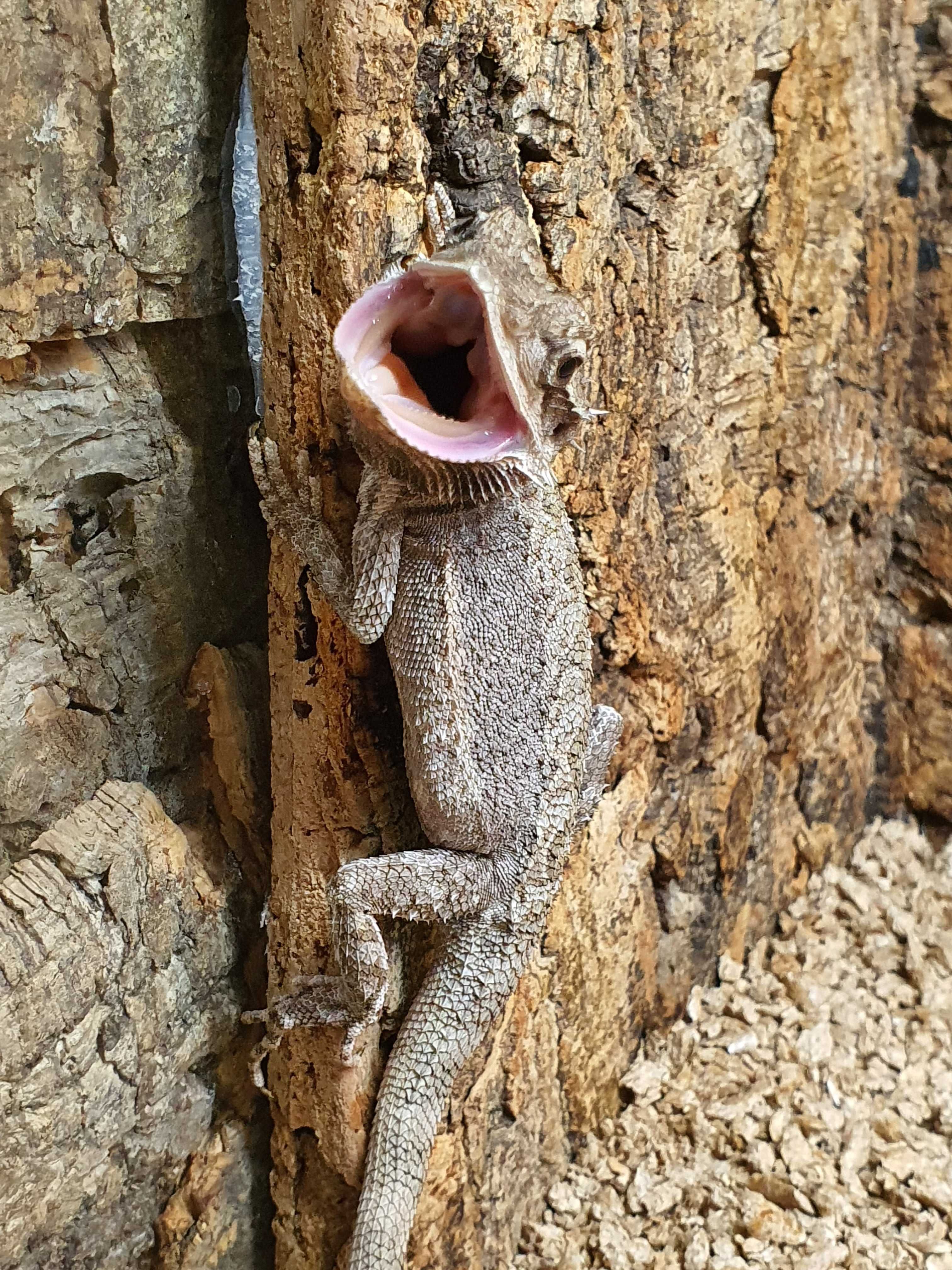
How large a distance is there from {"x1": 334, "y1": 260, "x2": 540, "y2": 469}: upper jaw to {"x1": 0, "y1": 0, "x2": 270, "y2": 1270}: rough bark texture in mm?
695

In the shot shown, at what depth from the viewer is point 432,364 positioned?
2.13 metres

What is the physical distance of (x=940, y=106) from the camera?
354 cm

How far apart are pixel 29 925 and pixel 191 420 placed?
118 cm

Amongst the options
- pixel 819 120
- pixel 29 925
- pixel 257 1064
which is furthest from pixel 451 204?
pixel 257 1064

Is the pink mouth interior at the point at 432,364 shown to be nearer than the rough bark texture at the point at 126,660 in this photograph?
Yes

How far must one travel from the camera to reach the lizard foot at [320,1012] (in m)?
2.35

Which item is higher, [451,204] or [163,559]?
[451,204]

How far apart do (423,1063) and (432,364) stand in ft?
4.98

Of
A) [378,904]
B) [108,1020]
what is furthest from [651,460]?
[108,1020]

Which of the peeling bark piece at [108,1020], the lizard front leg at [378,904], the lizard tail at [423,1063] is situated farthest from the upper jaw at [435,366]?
the peeling bark piece at [108,1020]

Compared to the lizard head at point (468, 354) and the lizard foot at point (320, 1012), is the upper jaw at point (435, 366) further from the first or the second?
the lizard foot at point (320, 1012)

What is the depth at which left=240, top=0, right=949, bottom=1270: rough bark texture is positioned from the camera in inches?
88.4

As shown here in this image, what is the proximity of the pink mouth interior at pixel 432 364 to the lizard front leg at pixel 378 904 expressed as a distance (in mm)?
907

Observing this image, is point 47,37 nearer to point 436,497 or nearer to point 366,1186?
point 436,497
